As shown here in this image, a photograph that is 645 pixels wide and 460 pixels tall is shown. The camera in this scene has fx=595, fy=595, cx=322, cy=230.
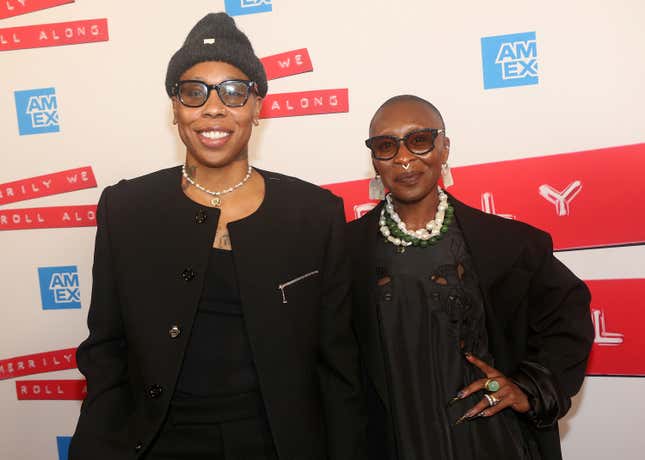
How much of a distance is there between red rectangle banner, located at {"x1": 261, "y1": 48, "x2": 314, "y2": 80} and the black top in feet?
4.16

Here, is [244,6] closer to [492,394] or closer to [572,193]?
[572,193]

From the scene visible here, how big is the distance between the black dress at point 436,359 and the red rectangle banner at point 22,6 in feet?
6.27

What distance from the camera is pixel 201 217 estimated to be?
56.3 inches

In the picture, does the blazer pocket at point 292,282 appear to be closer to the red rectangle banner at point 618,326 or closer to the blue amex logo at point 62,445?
the red rectangle banner at point 618,326

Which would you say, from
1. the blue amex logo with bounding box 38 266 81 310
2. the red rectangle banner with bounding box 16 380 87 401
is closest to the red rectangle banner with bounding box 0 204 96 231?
the blue amex logo with bounding box 38 266 81 310

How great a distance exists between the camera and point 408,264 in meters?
1.71

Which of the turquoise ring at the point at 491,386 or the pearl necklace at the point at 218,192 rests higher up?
the pearl necklace at the point at 218,192

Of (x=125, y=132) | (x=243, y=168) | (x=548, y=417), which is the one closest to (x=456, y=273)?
(x=548, y=417)

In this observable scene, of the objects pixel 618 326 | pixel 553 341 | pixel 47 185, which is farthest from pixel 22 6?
pixel 618 326

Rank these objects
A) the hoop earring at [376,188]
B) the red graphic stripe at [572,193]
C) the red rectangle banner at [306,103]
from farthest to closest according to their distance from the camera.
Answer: the red rectangle banner at [306,103], the red graphic stripe at [572,193], the hoop earring at [376,188]

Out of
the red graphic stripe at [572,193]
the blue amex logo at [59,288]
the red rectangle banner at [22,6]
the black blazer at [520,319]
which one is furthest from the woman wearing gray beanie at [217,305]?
the red rectangle banner at [22,6]

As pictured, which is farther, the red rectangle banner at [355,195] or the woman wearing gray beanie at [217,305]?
the red rectangle banner at [355,195]

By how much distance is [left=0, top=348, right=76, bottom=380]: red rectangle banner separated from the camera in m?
2.60

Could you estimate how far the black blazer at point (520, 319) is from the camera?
167 cm
